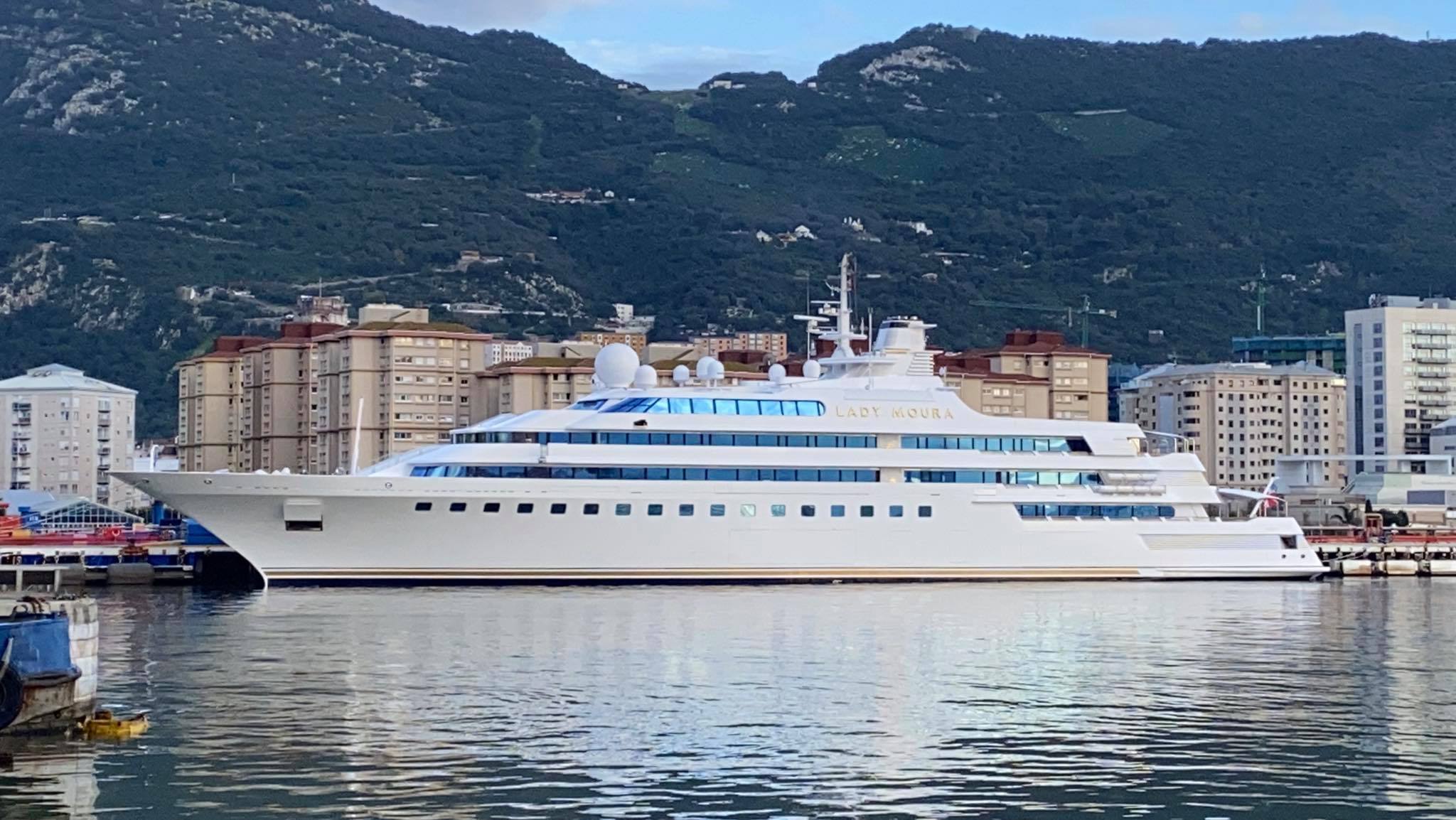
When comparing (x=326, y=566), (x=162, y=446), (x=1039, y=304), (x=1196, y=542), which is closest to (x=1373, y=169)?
(x=1039, y=304)

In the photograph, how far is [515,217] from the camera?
171 m

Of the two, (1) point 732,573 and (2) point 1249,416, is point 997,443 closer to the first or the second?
(1) point 732,573

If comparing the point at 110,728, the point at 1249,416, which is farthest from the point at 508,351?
the point at 110,728

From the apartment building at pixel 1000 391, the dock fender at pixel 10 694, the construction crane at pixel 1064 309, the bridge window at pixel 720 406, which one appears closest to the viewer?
the dock fender at pixel 10 694

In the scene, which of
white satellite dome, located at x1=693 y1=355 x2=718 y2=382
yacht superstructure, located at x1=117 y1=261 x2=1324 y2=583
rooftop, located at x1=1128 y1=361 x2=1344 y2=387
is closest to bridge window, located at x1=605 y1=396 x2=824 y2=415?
yacht superstructure, located at x1=117 y1=261 x2=1324 y2=583

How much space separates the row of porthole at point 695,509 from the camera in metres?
51.3

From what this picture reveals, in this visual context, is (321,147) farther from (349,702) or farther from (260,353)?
(349,702)

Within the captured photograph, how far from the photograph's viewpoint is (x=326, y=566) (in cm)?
5103

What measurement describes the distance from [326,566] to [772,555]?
10.4 metres

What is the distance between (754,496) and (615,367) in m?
6.00

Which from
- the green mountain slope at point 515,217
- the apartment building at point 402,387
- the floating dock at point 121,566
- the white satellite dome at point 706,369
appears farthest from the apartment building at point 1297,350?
the floating dock at point 121,566

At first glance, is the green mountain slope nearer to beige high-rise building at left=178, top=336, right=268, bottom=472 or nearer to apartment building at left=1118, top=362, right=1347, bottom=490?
beige high-rise building at left=178, top=336, right=268, bottom=472

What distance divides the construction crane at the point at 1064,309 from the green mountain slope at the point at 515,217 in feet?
5.86

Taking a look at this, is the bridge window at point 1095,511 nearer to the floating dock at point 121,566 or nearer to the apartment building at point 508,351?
the floating dock at point 121,566
